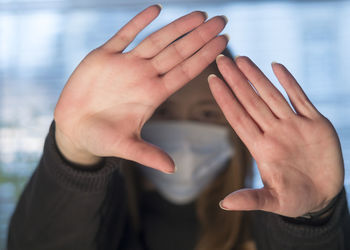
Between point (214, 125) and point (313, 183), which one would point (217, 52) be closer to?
point (313, 183)

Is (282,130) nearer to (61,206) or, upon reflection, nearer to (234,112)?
(234,112)

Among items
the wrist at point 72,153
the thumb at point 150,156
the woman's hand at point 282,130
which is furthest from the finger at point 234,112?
the wrist at point 72,153

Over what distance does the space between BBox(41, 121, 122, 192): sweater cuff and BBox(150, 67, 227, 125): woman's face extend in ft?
1.29

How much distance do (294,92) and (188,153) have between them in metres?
0.43

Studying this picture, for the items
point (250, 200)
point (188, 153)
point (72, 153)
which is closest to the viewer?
point (250, 200)

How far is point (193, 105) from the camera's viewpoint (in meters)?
0.95

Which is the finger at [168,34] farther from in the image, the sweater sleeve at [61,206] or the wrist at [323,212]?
the wrist at [323,212]

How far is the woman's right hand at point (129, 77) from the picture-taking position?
1.67 feet

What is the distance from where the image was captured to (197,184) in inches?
35.3

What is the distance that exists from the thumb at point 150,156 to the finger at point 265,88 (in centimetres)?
17

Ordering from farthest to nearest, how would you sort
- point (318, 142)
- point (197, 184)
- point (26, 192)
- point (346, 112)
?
point (346, 112)
point (197, 184)
point (26, 192)
point (318, 142)

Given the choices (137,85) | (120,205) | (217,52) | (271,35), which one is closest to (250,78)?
(217,52)

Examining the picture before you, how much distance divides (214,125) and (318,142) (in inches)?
18.7

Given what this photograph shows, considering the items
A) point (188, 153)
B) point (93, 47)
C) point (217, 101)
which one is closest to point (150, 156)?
point (217, 101)
